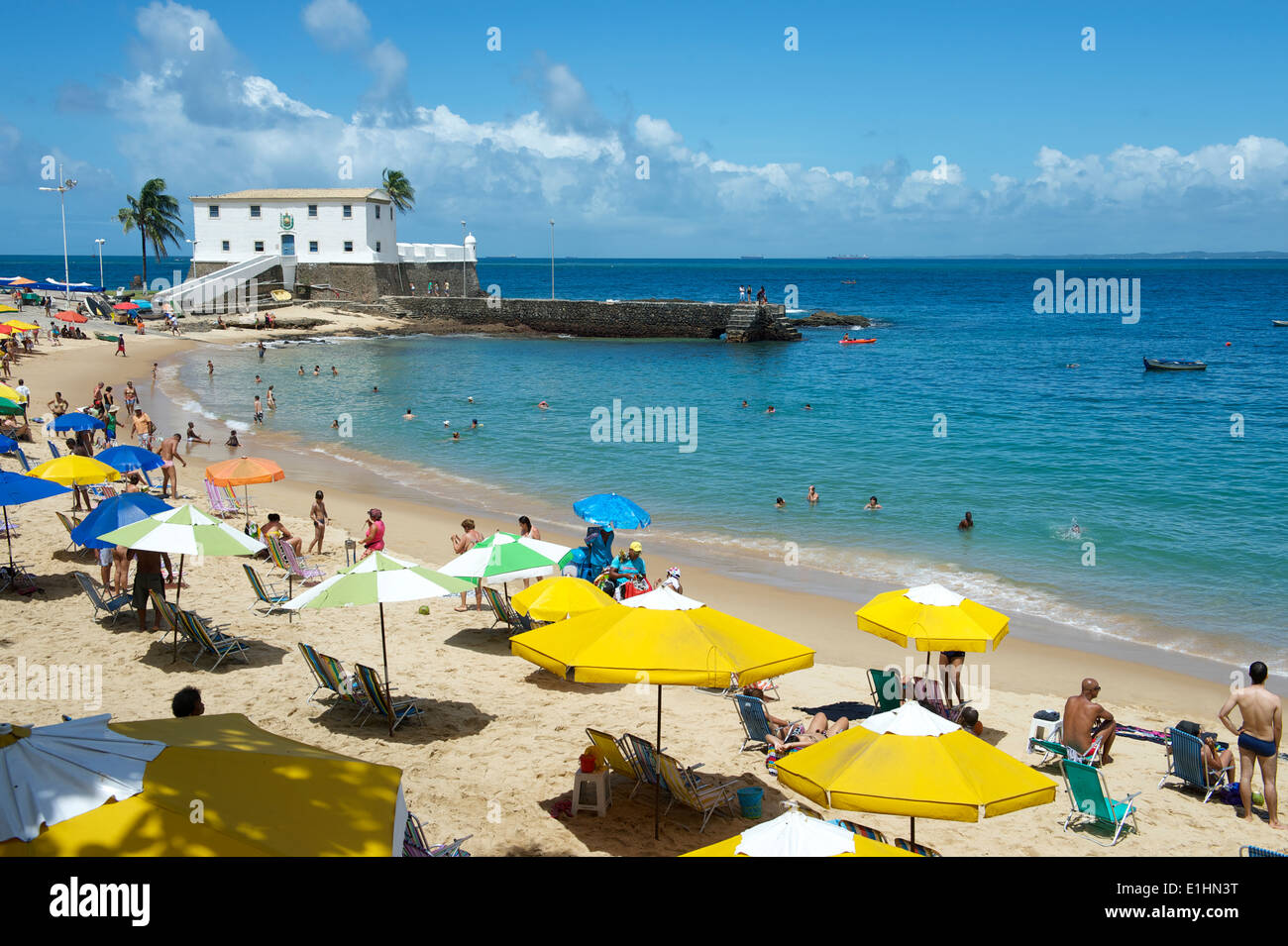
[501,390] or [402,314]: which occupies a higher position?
[402,314]

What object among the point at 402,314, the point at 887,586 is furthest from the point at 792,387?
the point at 402,314

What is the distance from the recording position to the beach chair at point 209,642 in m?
10.8

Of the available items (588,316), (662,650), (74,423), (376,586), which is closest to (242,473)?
(74,423)

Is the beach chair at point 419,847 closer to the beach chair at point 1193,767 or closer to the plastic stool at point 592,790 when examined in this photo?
the plastic stool at point 592,790

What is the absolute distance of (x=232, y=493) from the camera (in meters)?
20.9

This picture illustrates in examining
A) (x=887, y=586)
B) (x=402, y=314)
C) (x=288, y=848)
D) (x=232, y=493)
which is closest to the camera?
(x=288, y=848)

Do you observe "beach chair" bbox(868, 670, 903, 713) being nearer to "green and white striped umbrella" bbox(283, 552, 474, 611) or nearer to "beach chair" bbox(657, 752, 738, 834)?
"beach chair" bbox(657, 752, 738, 834)

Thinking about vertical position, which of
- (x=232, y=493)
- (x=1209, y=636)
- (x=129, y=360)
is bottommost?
(x=1209, y=636)

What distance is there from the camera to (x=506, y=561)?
1158 cm

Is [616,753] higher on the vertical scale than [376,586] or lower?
lower

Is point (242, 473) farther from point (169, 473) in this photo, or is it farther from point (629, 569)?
point (629, 569)

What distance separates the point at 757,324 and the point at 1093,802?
5867 cm
